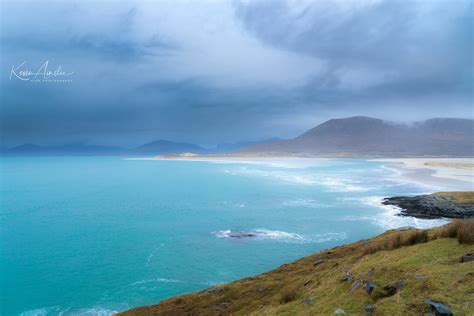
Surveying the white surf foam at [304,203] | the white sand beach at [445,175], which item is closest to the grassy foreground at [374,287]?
the white surf foam at [304,203]

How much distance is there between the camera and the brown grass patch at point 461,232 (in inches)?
485

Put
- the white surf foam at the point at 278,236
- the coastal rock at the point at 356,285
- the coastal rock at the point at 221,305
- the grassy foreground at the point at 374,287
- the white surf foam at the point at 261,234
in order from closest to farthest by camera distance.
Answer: the grassy foreground at the point at 374,287 → the coastal rock at the point at 356,285 → the coastal rock at the point at 221,305 → the white surf foam at the point at 278,236 → the white surf foam at the point at 261,234

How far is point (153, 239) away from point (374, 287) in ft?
89.6

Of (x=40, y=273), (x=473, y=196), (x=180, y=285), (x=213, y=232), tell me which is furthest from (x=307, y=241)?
(x=473, y=196)

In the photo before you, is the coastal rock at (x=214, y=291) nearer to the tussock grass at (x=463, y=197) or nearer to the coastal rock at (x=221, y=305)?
the coastal rock at (x=221, y=305)

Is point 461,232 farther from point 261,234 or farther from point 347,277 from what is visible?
point 261,234

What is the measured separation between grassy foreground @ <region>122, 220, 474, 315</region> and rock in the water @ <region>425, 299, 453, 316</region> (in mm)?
152

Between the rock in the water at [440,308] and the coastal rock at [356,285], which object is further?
the coastal rock at [356,285]

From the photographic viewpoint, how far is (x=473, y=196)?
44656 millimetres

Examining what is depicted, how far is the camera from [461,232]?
12.6 meters

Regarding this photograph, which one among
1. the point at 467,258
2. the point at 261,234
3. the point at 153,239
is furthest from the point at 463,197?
the point at 153,239

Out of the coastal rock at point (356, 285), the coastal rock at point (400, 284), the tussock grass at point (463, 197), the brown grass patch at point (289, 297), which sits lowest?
the tussock grass at point (463, 197)

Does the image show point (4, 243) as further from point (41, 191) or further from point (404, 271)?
point (41, 191)

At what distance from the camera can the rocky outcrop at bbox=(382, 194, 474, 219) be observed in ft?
128
